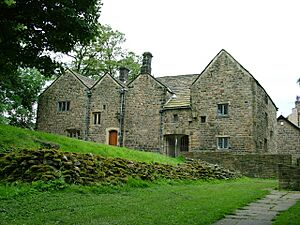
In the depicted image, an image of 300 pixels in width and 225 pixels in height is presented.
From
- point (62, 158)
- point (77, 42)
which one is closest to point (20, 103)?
point (77, 42)

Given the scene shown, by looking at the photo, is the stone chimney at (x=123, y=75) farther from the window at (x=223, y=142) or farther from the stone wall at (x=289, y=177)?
the stone wall at (x=289, y=177)

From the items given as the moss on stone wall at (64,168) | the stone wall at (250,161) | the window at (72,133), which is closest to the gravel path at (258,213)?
the moss on stone wall at (64,168)

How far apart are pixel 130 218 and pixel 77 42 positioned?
944cm

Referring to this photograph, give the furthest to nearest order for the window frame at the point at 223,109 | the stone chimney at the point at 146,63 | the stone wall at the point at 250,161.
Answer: the stone chimney at the point at 146,63, the window frame at the point at 223,109, the stone wall at the point at 250,161

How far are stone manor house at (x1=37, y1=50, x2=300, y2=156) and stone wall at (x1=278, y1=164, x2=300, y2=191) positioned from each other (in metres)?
14.6

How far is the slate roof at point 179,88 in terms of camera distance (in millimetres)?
33531

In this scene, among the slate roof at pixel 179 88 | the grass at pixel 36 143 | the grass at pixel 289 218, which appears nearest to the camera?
the grass at pixel 289 218

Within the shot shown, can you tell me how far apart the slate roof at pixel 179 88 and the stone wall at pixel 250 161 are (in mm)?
6832

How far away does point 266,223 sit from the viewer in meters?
7.08

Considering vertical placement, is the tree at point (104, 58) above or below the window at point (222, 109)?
above

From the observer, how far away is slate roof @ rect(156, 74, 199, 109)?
1320 inches

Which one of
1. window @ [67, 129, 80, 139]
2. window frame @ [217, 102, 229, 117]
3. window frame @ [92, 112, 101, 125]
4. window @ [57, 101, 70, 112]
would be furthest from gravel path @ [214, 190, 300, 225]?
window @ [57, 101, 70, 112]

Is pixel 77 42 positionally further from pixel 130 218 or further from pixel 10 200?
pixel 130 218

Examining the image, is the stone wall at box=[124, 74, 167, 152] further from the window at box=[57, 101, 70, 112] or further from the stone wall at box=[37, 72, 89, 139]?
the window at box=[57, 101, 70, 112]
